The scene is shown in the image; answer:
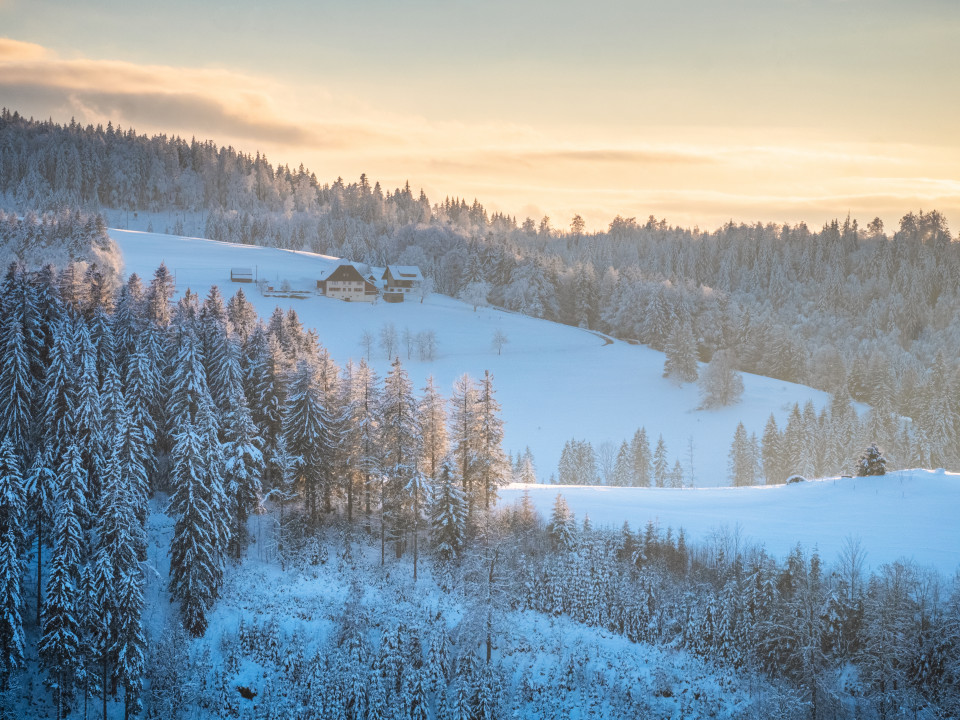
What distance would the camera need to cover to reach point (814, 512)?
45.5 metres

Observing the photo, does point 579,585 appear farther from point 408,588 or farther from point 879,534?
point 879,534

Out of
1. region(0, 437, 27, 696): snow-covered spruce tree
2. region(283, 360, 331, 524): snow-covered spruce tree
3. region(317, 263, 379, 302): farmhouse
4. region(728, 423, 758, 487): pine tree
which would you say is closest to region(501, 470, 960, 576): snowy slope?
region(283, 360, 331, 524): snow-covered spruce tree

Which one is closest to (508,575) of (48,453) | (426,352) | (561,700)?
(561,700)

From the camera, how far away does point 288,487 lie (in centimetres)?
4688

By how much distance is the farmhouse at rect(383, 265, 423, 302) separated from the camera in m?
134

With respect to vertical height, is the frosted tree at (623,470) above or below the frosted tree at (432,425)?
below

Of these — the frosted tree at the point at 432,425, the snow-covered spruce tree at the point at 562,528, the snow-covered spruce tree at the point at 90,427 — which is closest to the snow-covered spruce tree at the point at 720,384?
the snow-covered spruce tree at the point at 562,528

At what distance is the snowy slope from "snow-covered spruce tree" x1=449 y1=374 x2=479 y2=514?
331 centimetres

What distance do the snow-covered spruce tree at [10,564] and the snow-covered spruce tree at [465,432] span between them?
74.4 ft

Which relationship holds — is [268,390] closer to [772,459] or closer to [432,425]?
[432,425]

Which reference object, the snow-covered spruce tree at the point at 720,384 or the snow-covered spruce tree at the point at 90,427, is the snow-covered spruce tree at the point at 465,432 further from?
the snow-covered spruce tree at the point at 720,384

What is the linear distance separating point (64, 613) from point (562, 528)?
982 inches

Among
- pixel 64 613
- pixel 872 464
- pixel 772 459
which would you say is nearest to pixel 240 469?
pixel 64 613

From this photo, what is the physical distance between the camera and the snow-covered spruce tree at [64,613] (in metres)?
33.8
